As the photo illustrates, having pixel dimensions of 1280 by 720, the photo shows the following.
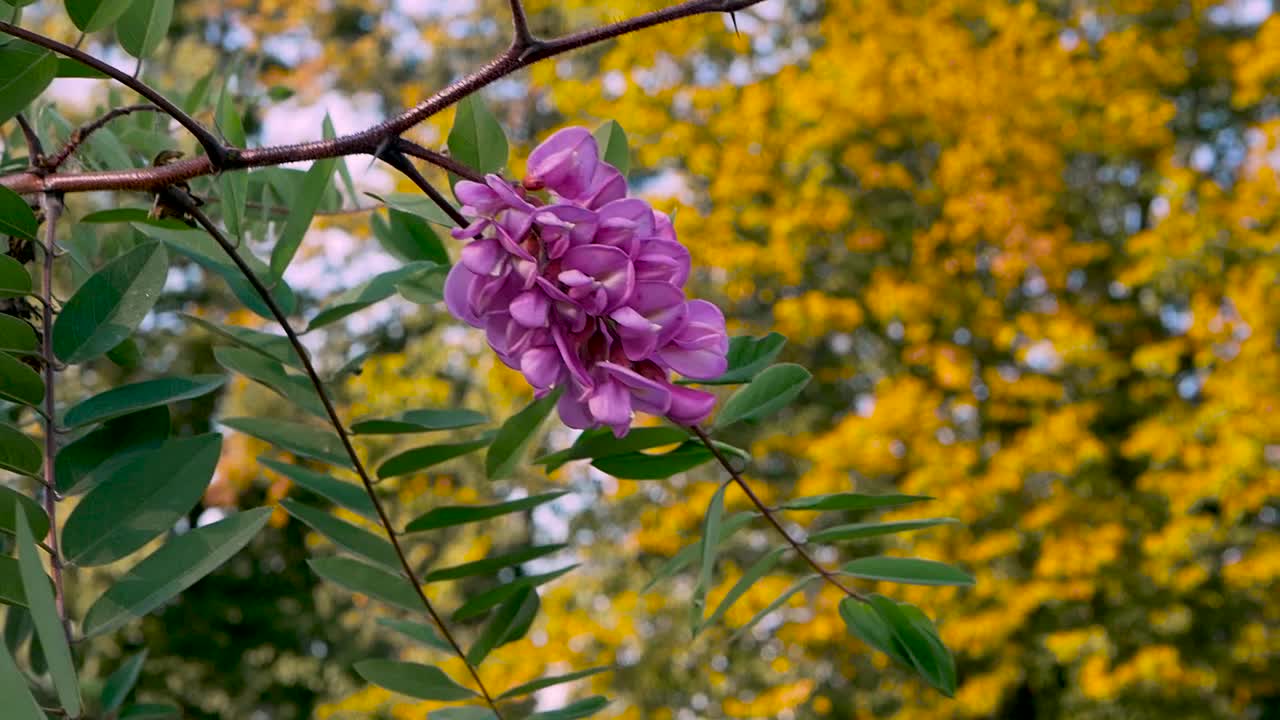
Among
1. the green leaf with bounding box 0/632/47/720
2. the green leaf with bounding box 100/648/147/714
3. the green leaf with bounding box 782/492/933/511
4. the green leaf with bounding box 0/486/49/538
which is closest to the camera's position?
the green leaf with bounding box 0/632/47/720

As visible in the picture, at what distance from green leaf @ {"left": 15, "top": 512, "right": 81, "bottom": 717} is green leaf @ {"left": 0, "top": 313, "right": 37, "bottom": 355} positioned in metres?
0.16

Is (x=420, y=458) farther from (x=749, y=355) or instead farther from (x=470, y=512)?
(x=749, y=355)

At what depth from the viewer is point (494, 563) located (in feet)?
1.58

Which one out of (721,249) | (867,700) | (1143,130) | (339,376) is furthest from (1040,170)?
(339,376)

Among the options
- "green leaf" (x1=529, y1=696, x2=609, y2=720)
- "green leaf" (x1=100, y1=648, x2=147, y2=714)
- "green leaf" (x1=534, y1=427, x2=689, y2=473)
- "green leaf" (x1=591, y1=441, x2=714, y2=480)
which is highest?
"green leaf" (x1=534, y1=427, x2=689, y2=473)

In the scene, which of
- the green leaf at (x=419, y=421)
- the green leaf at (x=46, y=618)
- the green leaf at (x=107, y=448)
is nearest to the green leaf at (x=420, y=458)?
the green leaf at (x=419, y=421)

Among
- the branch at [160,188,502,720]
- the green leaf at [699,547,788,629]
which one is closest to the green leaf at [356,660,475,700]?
the branch at [160,188,502,720]

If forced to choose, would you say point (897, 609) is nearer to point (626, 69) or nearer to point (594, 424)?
point (594, 424)

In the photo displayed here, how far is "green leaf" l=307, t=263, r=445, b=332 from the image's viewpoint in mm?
481

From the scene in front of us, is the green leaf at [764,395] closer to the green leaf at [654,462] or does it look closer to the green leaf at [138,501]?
the green leaf at [654,462]

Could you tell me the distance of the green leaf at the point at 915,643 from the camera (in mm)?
438

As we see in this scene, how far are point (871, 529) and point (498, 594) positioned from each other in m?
0.15

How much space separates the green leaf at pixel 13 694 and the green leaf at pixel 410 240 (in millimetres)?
326

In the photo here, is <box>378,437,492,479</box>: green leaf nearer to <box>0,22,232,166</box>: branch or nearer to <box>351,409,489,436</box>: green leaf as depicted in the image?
<box>351,409,489,436</box>: green leaf
